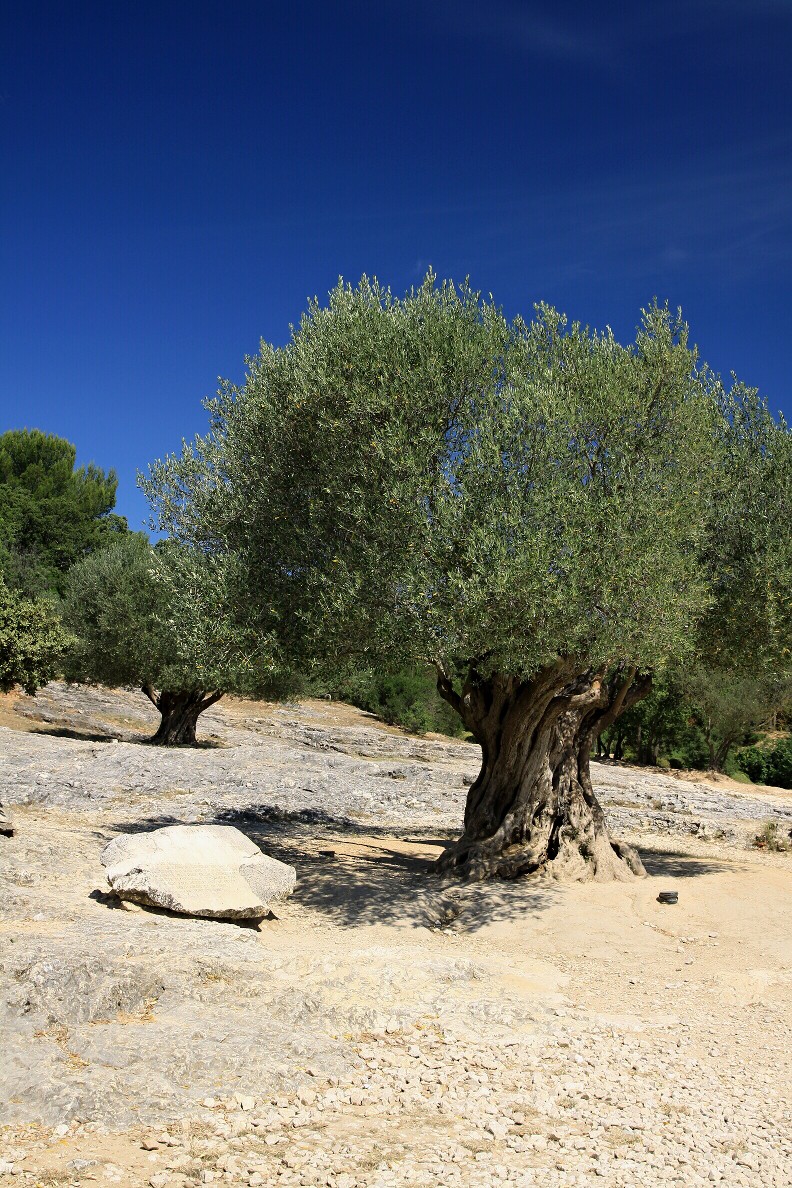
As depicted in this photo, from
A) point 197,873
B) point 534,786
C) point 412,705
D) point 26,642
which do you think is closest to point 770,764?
point 412,705

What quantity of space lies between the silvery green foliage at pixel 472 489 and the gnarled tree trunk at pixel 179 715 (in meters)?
18.7

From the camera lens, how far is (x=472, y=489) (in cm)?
1230

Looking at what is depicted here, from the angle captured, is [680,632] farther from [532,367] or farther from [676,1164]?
[676,1164]

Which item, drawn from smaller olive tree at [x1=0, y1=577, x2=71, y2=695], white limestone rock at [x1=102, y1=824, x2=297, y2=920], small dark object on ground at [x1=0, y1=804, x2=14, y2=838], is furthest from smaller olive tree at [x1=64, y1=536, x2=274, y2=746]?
white limestone rock at [x1=102, y1=824, x2=297, y2=920]

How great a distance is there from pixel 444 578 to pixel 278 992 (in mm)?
5940

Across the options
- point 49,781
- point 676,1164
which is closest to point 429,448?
point 676,1164

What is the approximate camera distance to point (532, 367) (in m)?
13.7

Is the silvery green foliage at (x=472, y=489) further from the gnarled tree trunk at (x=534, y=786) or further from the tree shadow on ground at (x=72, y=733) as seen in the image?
the tree shadow on ground at (x=72, y=733)

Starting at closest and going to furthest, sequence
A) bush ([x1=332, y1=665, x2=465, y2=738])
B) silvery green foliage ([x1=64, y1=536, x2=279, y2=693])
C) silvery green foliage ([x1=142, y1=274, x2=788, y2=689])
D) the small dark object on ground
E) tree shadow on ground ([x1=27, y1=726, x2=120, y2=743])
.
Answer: silvery green foliage ([x1=142, y1=274, x2=788, y2=689]) → the small dark object on ground → silvery green foliage ([x1=64, y1=536, x2=279, y2=693]) → tree shadow on ground ([x1=27, y1=726, x2=120, y2=743]) → bush ([x1=332, y1=665, x2=465, y2=738])

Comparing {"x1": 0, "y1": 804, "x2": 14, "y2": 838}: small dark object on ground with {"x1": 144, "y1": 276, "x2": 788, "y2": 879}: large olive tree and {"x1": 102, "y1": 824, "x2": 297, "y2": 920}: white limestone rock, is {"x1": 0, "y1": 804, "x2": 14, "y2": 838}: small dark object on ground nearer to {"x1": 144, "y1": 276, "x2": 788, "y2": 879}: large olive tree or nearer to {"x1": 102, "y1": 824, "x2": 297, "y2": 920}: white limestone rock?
{"x1": 102, "y1": 824, "x2": 297, "y2": 920}: white limestone rock

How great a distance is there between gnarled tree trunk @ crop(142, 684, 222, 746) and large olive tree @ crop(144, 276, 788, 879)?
58.8ft

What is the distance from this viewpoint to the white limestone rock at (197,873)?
10.9 meters

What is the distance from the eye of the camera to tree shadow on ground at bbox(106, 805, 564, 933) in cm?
1250

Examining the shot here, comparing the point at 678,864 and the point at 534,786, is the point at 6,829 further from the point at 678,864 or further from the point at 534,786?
the point at 678,864
